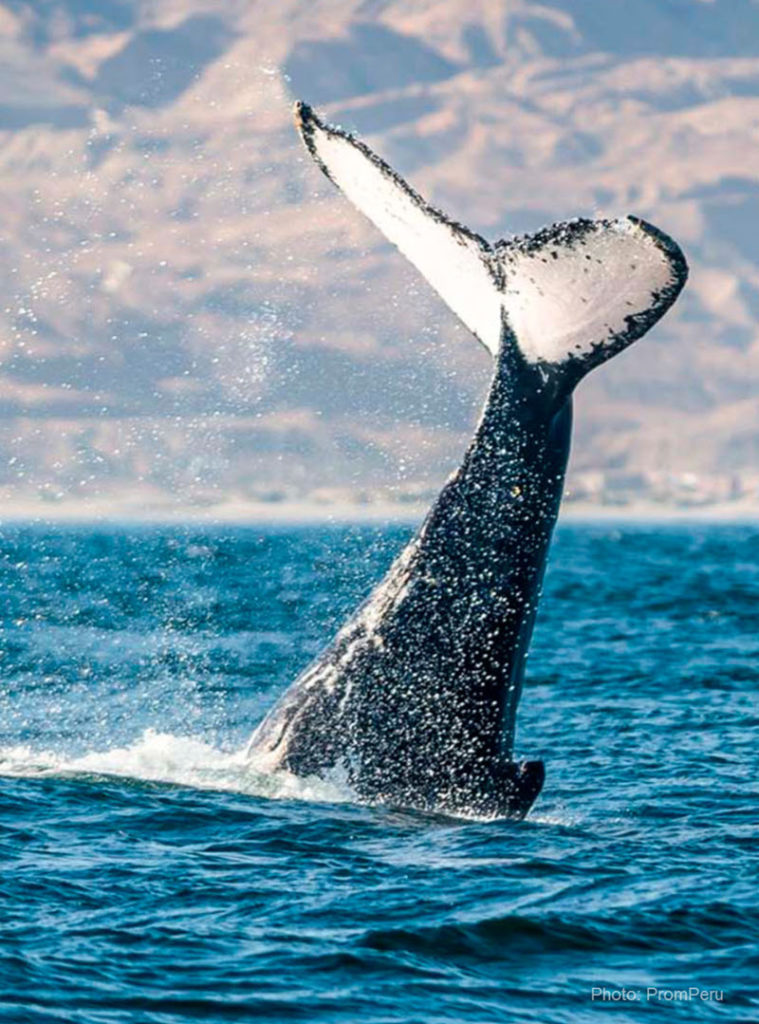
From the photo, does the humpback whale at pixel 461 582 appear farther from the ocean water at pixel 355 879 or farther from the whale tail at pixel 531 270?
the ocean water at pixel 355 879

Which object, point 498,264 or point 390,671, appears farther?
point 390,671

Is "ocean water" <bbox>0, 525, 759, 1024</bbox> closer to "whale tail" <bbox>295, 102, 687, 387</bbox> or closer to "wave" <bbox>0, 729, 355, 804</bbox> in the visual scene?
"wave" <bbox>0, 729, 355, 804</bbox>

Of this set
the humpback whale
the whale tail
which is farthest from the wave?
the whale tail

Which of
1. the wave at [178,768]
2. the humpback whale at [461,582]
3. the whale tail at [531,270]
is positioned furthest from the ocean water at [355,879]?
the whale tail at [531,270]

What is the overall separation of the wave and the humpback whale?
22 cm

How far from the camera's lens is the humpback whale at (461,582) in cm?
1107

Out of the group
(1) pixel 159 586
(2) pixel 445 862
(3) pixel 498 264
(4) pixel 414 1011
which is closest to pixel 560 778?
(2) pixel 445 862

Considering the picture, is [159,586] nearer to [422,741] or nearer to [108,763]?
[108,763]

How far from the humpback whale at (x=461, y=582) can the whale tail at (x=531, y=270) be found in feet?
0.04

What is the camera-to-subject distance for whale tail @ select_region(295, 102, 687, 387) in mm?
10000

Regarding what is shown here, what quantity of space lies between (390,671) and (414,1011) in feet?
11.3

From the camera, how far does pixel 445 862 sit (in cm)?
1092

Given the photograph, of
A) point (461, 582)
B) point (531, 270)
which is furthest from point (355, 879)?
point (531, 270)

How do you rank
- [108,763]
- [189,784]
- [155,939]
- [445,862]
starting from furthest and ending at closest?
1. [108,763]
2. [189,784]
3. [445,862]
4. [155,939]
